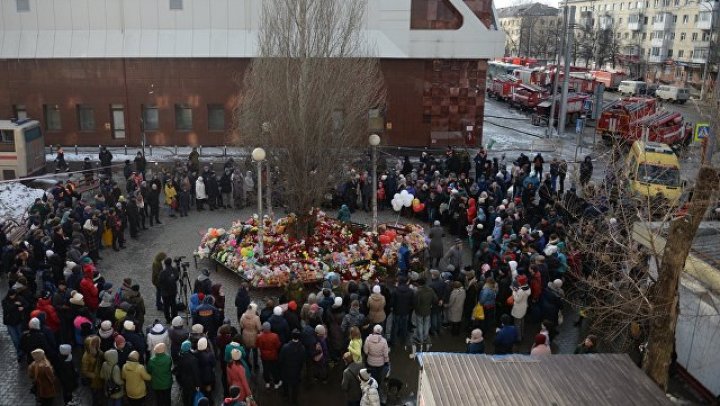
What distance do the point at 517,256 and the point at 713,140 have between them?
626 cm

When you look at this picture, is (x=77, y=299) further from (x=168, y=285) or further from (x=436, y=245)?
(x=436, y=245)

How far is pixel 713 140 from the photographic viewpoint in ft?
29.1

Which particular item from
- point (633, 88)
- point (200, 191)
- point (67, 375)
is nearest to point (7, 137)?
point (200, 191)

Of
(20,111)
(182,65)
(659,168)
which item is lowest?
(659,168)

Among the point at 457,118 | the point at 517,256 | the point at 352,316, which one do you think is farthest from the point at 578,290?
the point at 457,118

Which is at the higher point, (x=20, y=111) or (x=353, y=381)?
(x=20, y=111)

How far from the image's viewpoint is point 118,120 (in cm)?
3231

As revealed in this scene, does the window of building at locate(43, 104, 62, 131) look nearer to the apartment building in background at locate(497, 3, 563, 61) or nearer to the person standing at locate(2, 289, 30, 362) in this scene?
the person standing at locate(2, 289, 30, 362)

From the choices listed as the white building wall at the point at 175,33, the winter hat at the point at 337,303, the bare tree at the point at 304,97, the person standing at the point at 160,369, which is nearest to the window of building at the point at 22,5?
the white building wall at the point at 175,33

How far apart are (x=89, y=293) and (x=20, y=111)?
78.1 ft

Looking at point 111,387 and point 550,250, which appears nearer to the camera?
point 111,387

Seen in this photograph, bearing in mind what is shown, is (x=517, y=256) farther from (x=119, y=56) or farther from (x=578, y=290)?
(x=119, y=56)

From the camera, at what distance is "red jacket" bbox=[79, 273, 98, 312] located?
40.7 ft

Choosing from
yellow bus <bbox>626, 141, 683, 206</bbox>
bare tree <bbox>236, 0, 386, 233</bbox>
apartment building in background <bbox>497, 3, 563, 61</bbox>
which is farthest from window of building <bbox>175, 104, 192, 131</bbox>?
apartment building in background <bbox>497, 3, 563, 61</bbox>
